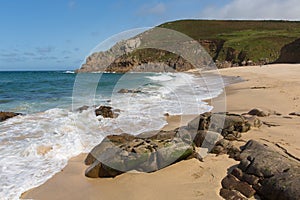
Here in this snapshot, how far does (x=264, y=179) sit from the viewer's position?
164 inches

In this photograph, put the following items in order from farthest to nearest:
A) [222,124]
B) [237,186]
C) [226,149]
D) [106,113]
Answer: [106,113] → [222,124] → [226,149] → [237,186]

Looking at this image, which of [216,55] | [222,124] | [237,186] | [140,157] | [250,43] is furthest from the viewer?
[216,55]

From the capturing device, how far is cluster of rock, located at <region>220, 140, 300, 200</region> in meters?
3.79

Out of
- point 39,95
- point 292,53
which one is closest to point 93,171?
point 39,95

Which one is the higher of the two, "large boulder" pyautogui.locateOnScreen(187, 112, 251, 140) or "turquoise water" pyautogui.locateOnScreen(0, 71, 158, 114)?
"large boulder" pyautogui.locateOnScreen(187, 112, 251, 140)

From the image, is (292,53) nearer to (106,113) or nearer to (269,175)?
(106,113)

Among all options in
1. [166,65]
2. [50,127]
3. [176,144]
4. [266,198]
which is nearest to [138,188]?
[176,144]

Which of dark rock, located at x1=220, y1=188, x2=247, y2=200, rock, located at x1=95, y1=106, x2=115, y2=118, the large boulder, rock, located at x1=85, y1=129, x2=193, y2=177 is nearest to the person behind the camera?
dark rock, located at x1=220, y1=188, x2=247, y2=200

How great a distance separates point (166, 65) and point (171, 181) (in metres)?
76.6

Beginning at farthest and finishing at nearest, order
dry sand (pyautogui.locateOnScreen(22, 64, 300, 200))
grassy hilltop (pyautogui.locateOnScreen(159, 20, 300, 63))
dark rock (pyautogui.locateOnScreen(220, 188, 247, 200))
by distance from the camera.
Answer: grassy hilltop (pyautogui.locateOnScreen(159, 20, 300, 63))
dry sand (pyautogui.locateOnScreen(22, 64, 300, 200))
dark rock (pyautogui.locateOnScreen(220, 188, 247, 200))

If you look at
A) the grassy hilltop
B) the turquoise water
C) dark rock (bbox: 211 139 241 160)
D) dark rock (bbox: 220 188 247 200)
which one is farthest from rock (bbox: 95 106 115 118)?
the grassy hilltop

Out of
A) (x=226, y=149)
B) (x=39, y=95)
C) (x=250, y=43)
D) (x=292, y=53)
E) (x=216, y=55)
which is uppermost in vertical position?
(x=250, y=43)

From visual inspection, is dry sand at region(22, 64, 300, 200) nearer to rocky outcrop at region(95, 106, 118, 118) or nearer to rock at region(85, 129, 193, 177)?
rock at region(85, 129, 193, 177)

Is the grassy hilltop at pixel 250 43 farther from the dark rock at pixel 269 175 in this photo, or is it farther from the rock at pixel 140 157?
the dark rock at pixel 269 175
